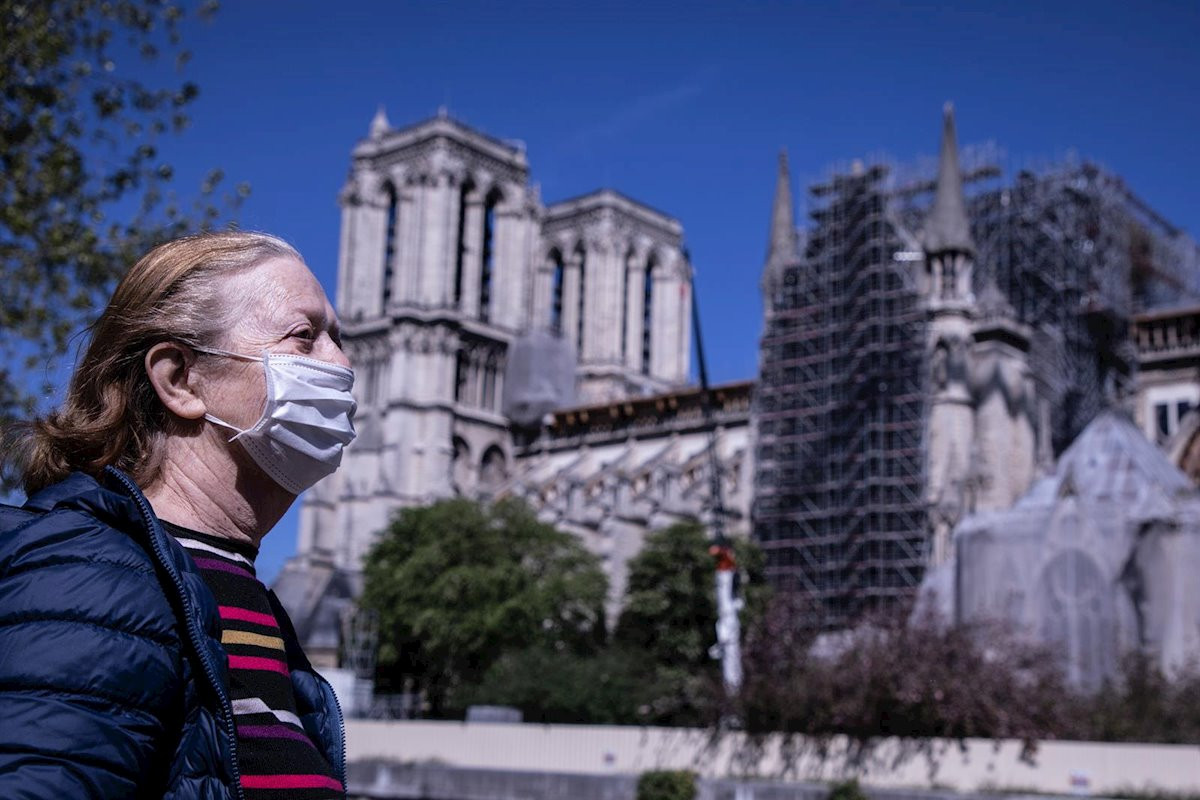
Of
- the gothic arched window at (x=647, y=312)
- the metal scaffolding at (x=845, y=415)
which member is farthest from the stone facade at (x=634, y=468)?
the gothic arched window at (x=647, y=312)

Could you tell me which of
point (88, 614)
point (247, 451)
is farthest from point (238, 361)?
point (88, 614)

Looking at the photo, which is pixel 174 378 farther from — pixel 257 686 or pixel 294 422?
pixel 257 686

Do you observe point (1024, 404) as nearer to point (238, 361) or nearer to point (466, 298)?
point (466, 298)

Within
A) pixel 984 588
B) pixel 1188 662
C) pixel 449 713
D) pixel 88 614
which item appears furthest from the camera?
pixel 449 713

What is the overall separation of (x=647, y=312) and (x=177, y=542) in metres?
75.8

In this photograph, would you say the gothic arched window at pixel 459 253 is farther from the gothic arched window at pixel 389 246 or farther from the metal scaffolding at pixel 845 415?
the metal scaffolding at pixel 845 415

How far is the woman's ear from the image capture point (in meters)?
2.08

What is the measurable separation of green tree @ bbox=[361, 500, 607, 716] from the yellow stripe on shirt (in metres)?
36.4

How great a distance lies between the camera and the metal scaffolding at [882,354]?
4269 centimetres

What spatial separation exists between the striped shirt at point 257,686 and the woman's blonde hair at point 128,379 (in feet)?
0.46

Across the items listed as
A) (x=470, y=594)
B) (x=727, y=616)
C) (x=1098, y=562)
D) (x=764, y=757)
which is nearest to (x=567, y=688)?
(x=727, y=616)

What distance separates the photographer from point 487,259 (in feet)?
229

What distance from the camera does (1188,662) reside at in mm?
25844

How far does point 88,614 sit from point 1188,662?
2681cm
